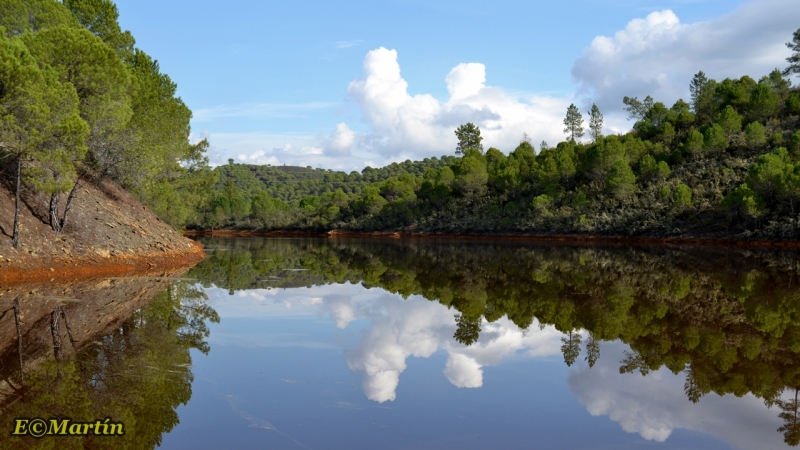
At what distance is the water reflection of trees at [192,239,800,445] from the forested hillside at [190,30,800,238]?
76.3ft

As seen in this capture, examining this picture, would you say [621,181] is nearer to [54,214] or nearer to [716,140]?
[716,140]

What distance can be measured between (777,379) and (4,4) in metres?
33.7

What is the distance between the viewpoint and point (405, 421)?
7.18 meters

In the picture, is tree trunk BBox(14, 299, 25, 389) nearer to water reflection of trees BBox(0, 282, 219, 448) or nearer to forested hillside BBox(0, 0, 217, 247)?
water reflection of trees BBox(0, 282, 219, 448)

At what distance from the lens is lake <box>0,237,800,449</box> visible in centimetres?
689

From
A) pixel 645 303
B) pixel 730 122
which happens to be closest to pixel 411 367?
pixel 645 303

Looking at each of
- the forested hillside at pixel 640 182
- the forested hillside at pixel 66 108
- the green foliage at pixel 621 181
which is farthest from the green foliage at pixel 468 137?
the forested hillside at pixel 66 108

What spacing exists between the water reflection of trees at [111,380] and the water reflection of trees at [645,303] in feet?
19.9

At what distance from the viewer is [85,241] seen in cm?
2498

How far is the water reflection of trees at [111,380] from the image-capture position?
272 inches

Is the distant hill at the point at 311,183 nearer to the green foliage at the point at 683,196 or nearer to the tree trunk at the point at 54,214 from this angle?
the green foliage at the point at 683,196

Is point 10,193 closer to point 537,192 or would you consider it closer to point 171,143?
point 171,143

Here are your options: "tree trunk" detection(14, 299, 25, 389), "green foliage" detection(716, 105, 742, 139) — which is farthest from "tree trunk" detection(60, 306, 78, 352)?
"green foliage" detection(716, 105, 742, 139)

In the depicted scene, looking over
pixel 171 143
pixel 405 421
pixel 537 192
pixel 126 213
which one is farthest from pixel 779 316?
pixel 537 192
